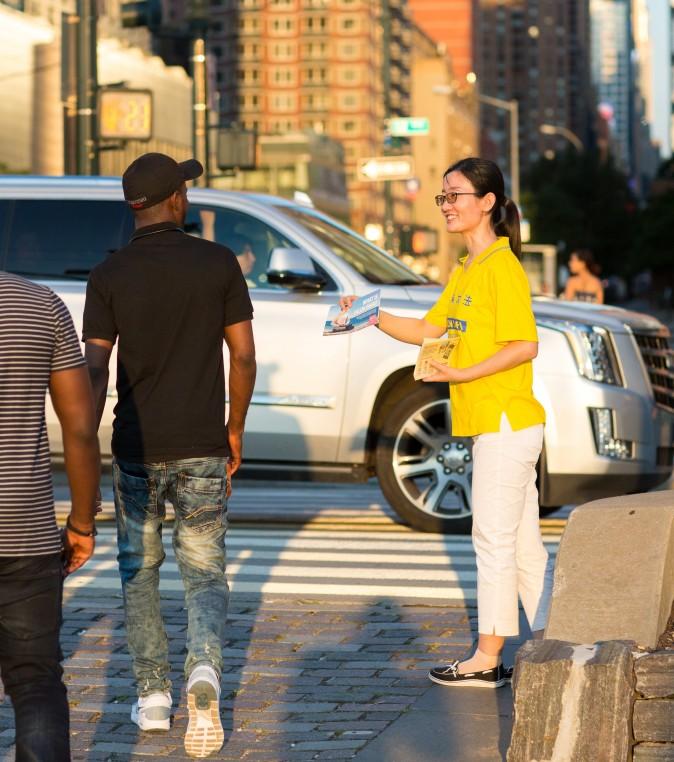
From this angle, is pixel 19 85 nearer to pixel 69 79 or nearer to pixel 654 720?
pixel 69 79

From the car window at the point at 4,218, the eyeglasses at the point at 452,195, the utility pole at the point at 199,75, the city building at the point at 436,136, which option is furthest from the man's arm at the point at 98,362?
the city building at the point at 436,136

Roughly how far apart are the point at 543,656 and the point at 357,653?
221 centimetres

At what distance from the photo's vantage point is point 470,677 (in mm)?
6051

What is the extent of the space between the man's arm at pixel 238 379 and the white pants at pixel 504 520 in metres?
0.89

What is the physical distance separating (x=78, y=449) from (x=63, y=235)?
20.9 feet

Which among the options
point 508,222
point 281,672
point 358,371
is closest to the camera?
point 508,222

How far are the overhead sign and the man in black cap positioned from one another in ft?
38.7

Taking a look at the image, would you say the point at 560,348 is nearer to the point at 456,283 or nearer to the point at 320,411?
the point at 320,411

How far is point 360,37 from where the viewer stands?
172 meters

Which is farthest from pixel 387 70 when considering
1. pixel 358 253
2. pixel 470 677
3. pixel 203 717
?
pixel 203 717

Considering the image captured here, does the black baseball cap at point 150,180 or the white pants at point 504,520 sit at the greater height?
the black baseball cap at point 150,180

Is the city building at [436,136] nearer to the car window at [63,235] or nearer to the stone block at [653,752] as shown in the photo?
the car window at [63,235]

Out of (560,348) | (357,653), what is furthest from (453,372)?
(560,348)

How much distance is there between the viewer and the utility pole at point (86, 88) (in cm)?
1675
